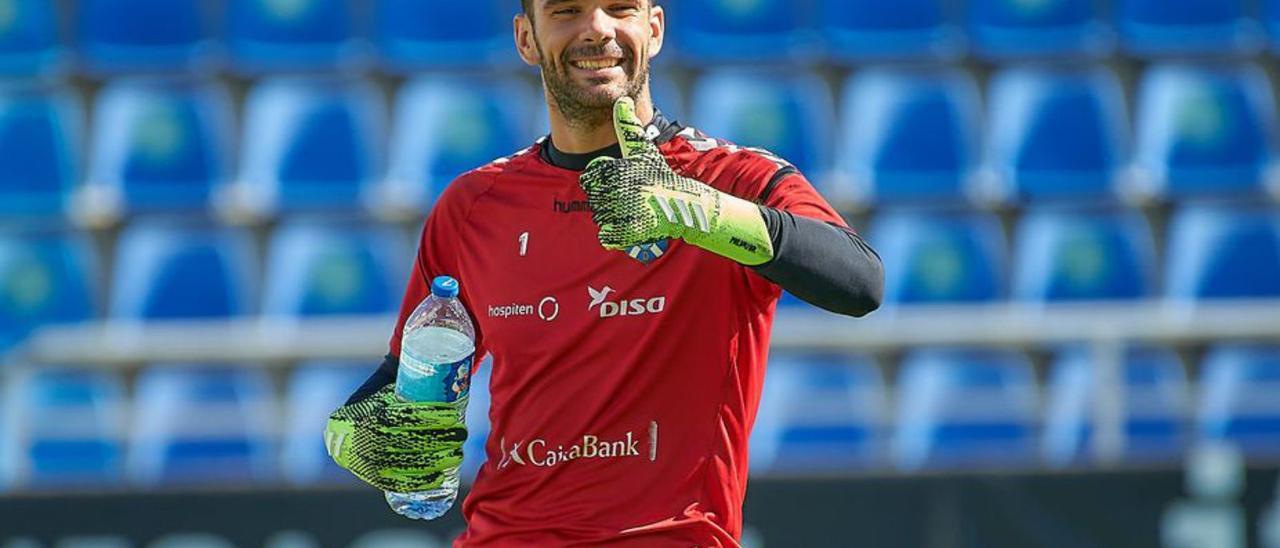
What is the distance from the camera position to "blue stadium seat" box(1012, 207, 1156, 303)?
28.9ft

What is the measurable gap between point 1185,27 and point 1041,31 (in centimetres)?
73

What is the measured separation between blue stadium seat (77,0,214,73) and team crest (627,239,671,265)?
6946mm

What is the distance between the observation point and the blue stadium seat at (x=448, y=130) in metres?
9.24

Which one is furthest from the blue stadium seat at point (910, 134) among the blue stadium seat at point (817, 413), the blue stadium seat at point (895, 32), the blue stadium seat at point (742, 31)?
the blue stadium seat at point (817, 413)

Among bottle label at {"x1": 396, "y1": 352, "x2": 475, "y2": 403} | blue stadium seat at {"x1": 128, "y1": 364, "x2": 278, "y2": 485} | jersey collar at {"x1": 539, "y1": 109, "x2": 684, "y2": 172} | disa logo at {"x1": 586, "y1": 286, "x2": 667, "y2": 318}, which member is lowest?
bottle label at {"x1": 396, "y1": 352, "x2": 475, "y2": 403}

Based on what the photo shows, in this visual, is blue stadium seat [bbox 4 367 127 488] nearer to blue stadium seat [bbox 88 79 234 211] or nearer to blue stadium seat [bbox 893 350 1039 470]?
blue stadium seat [bbox 88 79 234 211]

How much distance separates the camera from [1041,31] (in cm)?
942

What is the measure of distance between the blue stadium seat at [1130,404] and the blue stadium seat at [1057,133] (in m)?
1.12

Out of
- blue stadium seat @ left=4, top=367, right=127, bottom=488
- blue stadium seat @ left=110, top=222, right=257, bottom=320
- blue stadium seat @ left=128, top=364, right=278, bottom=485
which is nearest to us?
blue stadium seat @ left=4, top=367, right=127, bottom=488

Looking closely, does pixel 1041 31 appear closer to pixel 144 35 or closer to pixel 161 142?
pixel 161 142

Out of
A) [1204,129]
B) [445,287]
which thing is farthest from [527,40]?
[1204,129]

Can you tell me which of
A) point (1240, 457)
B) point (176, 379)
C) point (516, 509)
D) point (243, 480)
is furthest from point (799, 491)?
point (176, 379)

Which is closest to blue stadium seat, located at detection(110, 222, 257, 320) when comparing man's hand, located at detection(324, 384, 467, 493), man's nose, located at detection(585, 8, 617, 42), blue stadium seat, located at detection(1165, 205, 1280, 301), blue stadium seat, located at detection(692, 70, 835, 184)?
blue stadium seat, located at detection(692, 70, 835, 184)

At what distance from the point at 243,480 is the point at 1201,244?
4.80 metres
